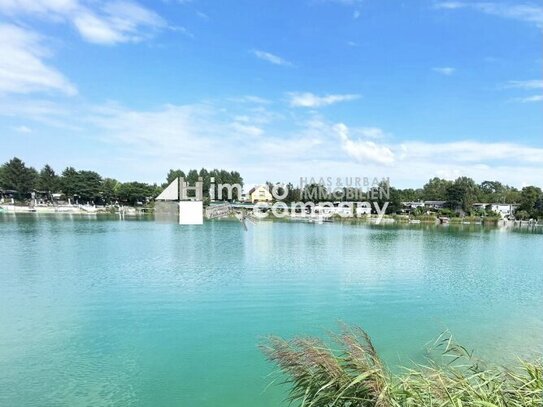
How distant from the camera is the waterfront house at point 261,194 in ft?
266

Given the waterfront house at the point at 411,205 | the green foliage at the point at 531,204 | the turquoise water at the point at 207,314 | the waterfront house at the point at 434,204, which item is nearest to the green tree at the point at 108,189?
the turquoise water at the point at 207,314

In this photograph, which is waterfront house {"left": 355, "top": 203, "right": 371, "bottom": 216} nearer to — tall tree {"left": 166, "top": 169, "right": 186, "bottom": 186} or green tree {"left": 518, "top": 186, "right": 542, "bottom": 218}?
green tree {"left": 518, "top": 186, "right": 542, "bottom": 218}

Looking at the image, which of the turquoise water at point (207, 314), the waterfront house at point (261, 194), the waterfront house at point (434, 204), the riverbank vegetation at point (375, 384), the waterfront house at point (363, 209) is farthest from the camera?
the waterfront house at point (261, 194)

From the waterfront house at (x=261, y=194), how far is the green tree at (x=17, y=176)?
44.6 m

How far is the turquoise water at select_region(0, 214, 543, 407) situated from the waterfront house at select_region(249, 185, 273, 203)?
58.6 metres

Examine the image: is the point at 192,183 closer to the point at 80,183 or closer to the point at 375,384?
the point at 80,183

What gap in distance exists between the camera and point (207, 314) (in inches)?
439

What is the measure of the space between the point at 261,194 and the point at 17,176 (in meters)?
48.6

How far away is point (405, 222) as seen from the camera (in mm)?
63562

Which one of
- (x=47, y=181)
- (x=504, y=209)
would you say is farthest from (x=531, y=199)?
(x=47, y=181)

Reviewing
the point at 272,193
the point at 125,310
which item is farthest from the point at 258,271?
the point at 272,193

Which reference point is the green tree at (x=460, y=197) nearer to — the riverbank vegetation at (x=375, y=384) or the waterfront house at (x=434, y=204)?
the waterfront house at (x=434, y=204)

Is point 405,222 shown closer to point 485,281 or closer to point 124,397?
point 485,281

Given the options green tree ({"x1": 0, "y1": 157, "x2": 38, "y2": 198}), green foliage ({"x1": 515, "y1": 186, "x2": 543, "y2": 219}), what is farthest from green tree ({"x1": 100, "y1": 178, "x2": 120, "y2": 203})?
green foliage ({"x1": 515, "y1": 186, "x2": 543, "y2": 219})
